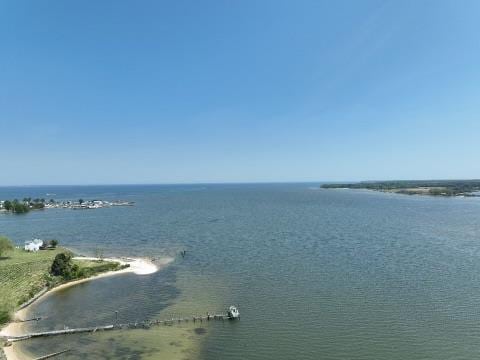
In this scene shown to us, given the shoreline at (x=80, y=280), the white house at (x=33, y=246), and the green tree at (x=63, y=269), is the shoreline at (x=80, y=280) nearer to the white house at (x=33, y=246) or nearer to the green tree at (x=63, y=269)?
the green tree at (x=63, y=269)

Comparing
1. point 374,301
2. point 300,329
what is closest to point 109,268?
point 300,329

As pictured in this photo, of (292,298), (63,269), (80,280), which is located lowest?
(80,280)

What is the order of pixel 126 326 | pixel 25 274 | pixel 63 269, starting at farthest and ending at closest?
pixel 25 274, pixel 63 269, pixel 126 326

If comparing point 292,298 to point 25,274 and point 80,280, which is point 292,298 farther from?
point 25,274

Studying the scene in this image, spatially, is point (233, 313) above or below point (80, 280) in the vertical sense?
above

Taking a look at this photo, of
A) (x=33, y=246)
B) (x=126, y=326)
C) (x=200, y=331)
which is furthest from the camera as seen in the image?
(x=33, y=246)

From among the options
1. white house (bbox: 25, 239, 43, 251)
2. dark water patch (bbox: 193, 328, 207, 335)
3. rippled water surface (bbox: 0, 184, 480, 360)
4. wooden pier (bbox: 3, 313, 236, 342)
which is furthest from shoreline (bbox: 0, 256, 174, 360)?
dark water patch (bbox: 193, 328, 207, 335)

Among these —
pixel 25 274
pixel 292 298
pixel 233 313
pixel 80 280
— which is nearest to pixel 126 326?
pixel 233 313

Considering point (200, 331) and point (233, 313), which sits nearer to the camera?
point (200, 331)
